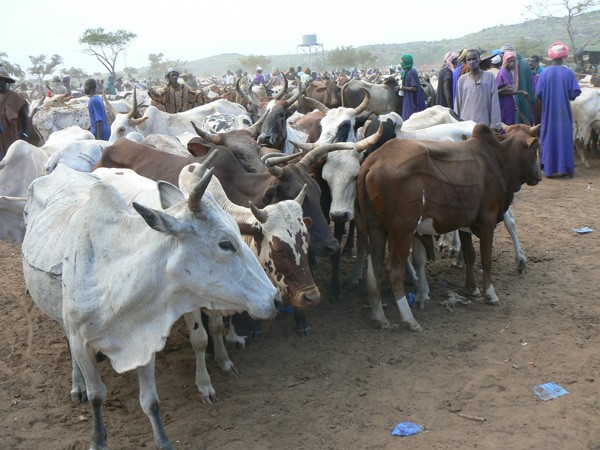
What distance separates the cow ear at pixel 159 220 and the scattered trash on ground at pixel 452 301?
328 centimetres

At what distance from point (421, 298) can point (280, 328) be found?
131 centimetres

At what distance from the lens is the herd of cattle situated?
3.12 m

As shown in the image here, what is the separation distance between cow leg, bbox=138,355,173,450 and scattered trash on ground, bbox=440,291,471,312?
2919 mm

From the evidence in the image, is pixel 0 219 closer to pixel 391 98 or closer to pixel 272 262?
pixel 272 262

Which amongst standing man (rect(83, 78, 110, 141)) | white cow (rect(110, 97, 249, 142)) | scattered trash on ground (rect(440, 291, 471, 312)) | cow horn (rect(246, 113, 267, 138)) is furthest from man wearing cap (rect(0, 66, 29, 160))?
scattered trash on ground (rect(440, 291, 471, 312))

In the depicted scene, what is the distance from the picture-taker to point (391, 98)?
38.0ft

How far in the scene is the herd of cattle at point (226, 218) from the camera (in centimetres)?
312

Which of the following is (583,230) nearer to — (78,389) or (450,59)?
(78,389)

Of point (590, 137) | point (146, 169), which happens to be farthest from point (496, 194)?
point (590, 137)

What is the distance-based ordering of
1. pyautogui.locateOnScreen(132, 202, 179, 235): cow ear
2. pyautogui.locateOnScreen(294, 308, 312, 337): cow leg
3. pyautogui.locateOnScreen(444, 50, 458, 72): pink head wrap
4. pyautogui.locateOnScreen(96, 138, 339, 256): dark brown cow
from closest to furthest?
pyautogui.locateOnScreen(132, 202, 179, 235): cow ear
pyautogui.locateOnScreen(96, 138, 339, 256): dark brown cow
pyautogui.locateOnScreen(294, 308, 312, 337): cow leg
pyautogui.locateOnScreen(444, 50, 458, 72): pink head wrap

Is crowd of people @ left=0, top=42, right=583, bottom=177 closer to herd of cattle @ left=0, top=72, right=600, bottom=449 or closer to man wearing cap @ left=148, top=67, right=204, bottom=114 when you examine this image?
man wearing cap @ left=148, top=67, right=204, bottom=114

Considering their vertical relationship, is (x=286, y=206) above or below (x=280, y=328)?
above

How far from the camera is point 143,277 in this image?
3092 mm

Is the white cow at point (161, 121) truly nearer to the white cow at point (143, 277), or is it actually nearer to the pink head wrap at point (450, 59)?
the pink head wrap at point (450, 59)
